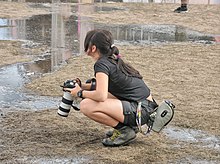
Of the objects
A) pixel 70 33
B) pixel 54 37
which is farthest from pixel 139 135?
pixel 70 33

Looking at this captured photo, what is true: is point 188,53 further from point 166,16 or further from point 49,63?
point 166,16

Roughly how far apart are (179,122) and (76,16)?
1036 centimetres

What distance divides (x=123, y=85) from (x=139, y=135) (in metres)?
0.63

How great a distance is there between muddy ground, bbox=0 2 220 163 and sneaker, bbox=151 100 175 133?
0.64ft

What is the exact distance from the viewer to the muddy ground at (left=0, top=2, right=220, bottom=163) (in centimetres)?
405

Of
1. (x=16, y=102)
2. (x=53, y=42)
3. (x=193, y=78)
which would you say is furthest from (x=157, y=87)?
(x=53, y=42)

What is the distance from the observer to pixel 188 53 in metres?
9.34

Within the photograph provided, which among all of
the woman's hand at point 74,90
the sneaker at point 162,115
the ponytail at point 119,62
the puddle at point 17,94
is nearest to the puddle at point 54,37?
the puddle at point 17,94

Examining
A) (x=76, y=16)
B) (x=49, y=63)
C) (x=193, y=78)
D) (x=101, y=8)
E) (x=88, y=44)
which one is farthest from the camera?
(x=101, y=8)

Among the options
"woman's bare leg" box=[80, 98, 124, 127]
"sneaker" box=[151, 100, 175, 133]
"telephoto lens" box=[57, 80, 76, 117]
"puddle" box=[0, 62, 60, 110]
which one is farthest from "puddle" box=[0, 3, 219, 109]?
"sneaker" box=[151, 100, 175, 133]

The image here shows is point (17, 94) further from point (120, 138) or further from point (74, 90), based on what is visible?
point (120, 138)

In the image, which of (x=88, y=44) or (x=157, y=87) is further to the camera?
(x=157, y=87)

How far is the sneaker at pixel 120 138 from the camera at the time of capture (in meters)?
4.26

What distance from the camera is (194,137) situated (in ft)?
15.3
